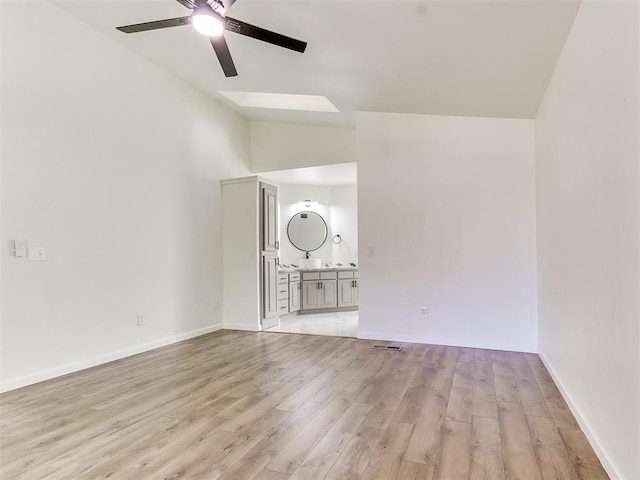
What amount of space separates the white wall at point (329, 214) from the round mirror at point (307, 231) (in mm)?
78

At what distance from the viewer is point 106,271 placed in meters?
3.72

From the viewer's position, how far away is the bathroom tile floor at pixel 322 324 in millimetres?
5082

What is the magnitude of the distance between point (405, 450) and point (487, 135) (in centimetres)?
341

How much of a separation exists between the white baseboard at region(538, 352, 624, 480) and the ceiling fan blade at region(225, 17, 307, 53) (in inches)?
114

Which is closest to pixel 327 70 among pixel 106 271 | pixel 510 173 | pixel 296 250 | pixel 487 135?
pixel 487 135

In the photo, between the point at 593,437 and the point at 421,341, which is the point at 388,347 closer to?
the point at 421,341


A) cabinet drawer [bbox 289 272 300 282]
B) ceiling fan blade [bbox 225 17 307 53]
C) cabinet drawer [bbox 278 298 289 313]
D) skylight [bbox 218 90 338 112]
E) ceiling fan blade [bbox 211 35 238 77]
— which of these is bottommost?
cabinet drawer [bbox 278 298 289 313]

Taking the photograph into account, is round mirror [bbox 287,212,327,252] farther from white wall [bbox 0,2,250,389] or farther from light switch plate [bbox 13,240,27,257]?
light switch plate [bbox 13,240,27,257]

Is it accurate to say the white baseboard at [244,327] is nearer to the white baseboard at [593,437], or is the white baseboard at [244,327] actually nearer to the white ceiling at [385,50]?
the white ceiling at [385,50]

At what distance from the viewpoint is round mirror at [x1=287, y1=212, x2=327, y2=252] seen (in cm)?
745

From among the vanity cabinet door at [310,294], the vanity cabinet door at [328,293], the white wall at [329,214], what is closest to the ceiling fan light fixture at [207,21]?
the vanity cabinet door at [310,294]

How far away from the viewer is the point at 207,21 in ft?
7.90

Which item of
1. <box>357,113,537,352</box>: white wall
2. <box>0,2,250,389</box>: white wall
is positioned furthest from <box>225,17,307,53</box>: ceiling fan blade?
<box>357,113,537,352</box>: white wall

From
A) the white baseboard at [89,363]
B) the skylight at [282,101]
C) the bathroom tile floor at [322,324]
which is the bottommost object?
the bathroom tile floor at [322,324]
